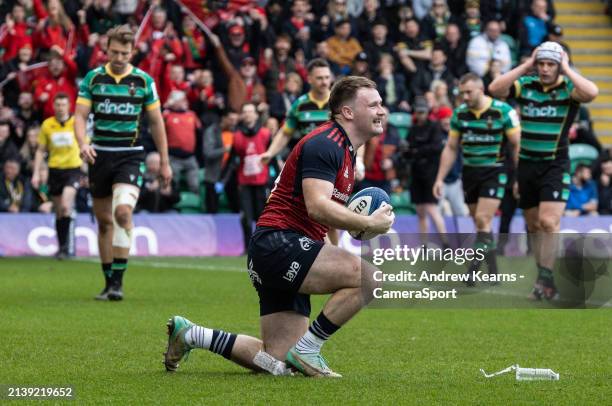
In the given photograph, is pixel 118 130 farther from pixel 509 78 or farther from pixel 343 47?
pixel 343 47

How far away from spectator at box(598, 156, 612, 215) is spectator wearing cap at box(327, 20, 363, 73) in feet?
16.1

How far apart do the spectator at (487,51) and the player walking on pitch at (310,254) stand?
1752 centimetres

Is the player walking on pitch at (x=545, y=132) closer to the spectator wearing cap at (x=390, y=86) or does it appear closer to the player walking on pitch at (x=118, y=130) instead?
the player walking on pitch at (x=118, y=130)

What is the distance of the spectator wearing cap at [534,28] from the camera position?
1032 inches

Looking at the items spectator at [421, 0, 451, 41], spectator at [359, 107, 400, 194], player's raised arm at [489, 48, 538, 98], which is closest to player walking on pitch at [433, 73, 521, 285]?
player's raised arm at [489, 48, 538, 98]

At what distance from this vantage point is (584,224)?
2209 cm

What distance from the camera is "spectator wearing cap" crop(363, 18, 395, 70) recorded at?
24578 mm

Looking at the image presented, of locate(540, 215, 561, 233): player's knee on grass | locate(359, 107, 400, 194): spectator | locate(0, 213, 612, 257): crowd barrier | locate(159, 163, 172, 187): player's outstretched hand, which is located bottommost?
locate(0, 213, 612, 257): crowd barrier

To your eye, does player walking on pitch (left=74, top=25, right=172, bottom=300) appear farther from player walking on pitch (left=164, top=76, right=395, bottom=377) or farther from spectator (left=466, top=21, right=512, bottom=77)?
spectator (left=466, top=21, right=512, bottom=77)

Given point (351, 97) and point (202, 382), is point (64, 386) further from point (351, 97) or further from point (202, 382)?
point (351, 97)

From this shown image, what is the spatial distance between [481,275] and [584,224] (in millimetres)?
14612

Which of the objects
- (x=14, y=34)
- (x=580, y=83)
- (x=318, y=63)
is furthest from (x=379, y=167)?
(x=580, y=83)

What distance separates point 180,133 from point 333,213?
14789 mm

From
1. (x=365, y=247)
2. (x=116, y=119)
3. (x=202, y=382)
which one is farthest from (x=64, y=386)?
(x=116, y=119)
